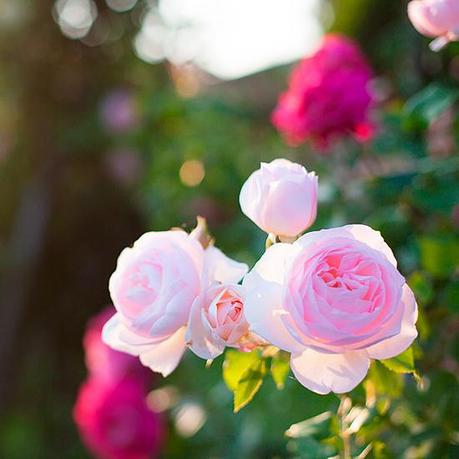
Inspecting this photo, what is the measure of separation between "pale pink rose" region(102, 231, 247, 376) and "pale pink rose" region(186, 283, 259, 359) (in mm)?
11

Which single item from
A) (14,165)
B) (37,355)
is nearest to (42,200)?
(14,165)

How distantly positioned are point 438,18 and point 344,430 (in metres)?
0.42

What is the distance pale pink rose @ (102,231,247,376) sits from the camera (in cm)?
69

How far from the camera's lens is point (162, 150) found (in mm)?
2488

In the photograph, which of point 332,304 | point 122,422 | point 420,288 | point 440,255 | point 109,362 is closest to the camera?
point 332,304

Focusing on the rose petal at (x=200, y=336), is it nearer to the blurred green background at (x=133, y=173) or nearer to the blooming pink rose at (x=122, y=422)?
the blurred green background at (x=133, y=173)

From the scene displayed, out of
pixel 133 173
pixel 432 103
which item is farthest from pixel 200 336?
pixel 133 173

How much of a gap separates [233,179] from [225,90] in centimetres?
174

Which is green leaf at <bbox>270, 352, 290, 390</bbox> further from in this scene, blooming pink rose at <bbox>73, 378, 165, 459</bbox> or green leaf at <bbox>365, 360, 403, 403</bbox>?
blooming pink rose at <bbox>73, 378, 165, 459</bbox>

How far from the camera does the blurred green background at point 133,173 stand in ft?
4.64

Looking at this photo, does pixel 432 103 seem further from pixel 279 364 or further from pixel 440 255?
pixel 279 364

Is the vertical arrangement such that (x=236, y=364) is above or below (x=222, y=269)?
below

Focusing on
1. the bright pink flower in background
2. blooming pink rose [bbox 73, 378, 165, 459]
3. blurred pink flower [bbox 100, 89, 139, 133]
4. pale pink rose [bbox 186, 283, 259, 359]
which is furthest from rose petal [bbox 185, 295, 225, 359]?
blurred pink flower [bbox 100, 89, 139, 133]

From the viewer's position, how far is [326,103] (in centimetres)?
148
